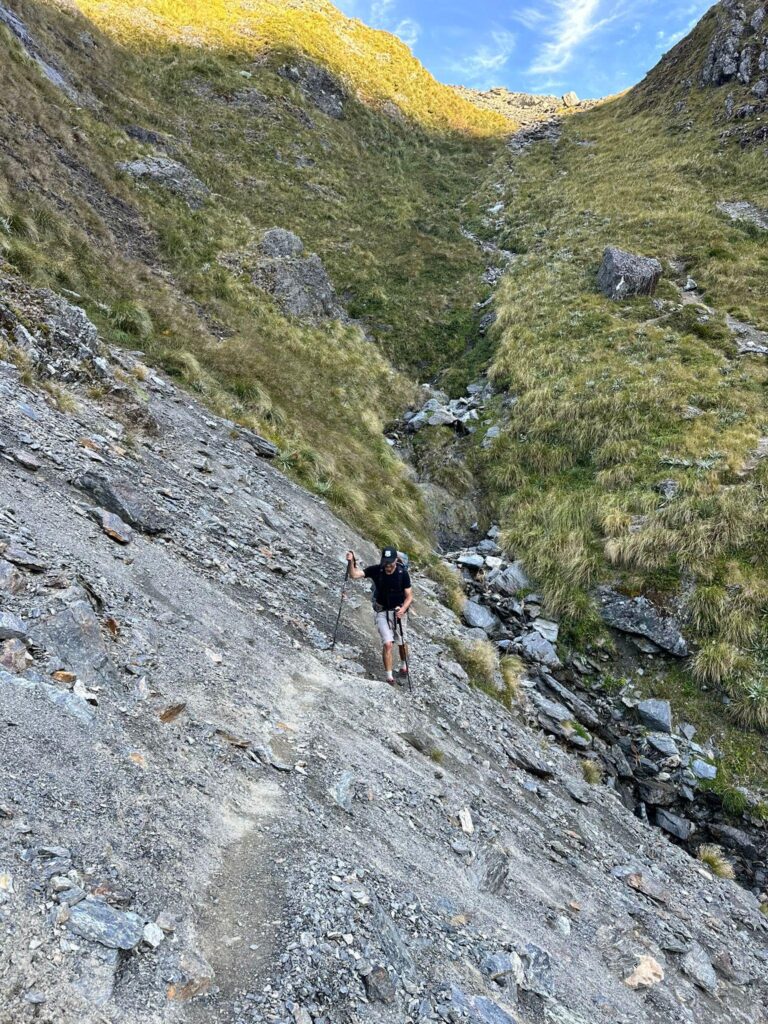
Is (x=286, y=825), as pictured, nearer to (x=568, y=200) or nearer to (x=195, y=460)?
(x=195, y=460)

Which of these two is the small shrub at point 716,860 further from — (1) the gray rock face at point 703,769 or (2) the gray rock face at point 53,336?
(2) the gray rock face at point 53,336

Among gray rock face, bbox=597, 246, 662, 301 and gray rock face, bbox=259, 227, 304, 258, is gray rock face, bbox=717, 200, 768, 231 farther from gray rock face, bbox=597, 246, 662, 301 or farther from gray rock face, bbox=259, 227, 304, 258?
gray rock face, bbox=259, 227, 304, 258

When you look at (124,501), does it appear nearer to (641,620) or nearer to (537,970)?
(537,970)

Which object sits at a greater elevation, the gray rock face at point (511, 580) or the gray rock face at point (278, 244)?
the gray rock face at point (278, 244)

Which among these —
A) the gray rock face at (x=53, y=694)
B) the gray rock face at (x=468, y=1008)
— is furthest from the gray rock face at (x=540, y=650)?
the gray rock face at (x=53, y=694)

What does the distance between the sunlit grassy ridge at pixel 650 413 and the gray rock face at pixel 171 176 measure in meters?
16.7

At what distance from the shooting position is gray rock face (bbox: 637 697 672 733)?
11.0 m

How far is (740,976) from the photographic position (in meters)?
7.17

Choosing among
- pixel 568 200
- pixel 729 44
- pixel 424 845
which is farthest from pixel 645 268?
pixel 729 44

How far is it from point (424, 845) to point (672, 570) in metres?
10.0

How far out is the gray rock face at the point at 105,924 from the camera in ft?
10.8

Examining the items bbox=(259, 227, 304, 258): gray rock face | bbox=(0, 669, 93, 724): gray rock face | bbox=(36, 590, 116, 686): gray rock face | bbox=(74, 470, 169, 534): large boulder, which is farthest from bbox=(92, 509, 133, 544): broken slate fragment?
bbox=(259, 227, 304, 258): gray rock face

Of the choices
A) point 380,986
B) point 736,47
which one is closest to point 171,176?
point 380,986

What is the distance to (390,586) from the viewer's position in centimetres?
936
